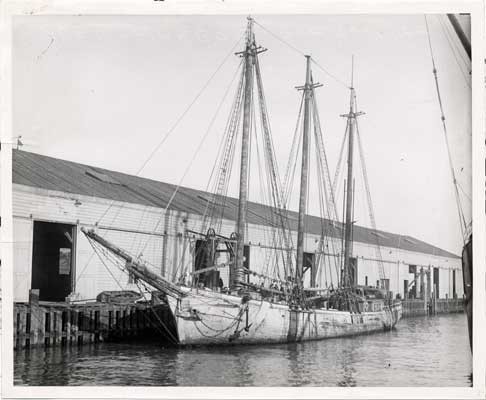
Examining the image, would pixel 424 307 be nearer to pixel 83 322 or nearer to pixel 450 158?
pixel 83 322

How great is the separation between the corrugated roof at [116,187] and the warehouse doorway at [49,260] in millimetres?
2173

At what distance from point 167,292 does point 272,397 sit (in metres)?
8.27

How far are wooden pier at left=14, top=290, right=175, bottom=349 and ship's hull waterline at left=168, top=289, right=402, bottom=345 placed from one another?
0.84 m

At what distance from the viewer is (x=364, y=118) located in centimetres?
1783

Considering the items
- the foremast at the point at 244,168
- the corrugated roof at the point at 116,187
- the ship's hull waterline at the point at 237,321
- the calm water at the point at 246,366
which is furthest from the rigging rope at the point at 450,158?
the ship's hull waterline at the point at 237,321

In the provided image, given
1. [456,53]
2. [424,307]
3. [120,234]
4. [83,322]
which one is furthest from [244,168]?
[424,307]

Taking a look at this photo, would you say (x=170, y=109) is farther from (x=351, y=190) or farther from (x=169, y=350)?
(x=351, y=190)

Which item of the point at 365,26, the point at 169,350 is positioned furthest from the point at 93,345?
the point at 365,26

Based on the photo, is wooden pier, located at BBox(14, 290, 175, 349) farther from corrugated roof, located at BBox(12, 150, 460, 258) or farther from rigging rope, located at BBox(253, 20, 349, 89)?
rigging rope, located at BBox(253, 20, 349, 89)

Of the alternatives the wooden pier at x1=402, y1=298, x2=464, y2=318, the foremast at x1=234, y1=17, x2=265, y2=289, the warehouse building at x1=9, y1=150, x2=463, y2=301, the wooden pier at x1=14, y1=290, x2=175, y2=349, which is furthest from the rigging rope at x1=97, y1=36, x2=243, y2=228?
the wooden pier at x1=402, y1=298, x2=464, y2=318

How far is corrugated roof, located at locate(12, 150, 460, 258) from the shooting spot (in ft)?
65.3

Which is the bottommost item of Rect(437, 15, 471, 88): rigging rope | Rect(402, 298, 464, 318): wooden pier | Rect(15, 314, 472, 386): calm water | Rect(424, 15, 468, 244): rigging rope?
Rect(402, 298, 464, 318): wooden pier

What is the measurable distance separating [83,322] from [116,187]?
7.13 meters

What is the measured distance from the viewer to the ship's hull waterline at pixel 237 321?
68.3 ft
